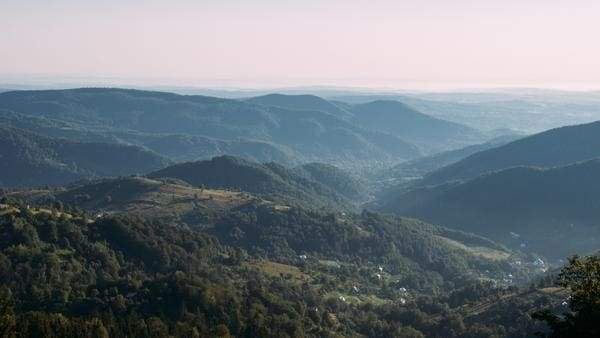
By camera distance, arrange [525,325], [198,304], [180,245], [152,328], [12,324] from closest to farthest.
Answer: [12,324] → [152,328] → [198,304] → [525,325] → [180,245]

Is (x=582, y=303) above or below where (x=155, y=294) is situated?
above

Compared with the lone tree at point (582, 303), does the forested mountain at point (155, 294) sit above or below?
below

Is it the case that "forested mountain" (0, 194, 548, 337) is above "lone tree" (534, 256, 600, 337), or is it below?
below

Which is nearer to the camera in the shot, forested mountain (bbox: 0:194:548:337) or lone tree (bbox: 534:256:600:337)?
lone tree (bbox: 534:256:600:337)

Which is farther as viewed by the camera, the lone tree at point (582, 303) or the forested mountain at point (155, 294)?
the forested mountain at point (155, 294)

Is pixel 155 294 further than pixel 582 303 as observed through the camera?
Yes

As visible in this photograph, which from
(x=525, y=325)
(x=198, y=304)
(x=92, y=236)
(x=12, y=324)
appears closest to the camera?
(x=12, y=324)

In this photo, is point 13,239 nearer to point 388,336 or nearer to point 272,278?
point 272,278

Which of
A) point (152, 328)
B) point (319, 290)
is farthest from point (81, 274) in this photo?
point (319, 290)
